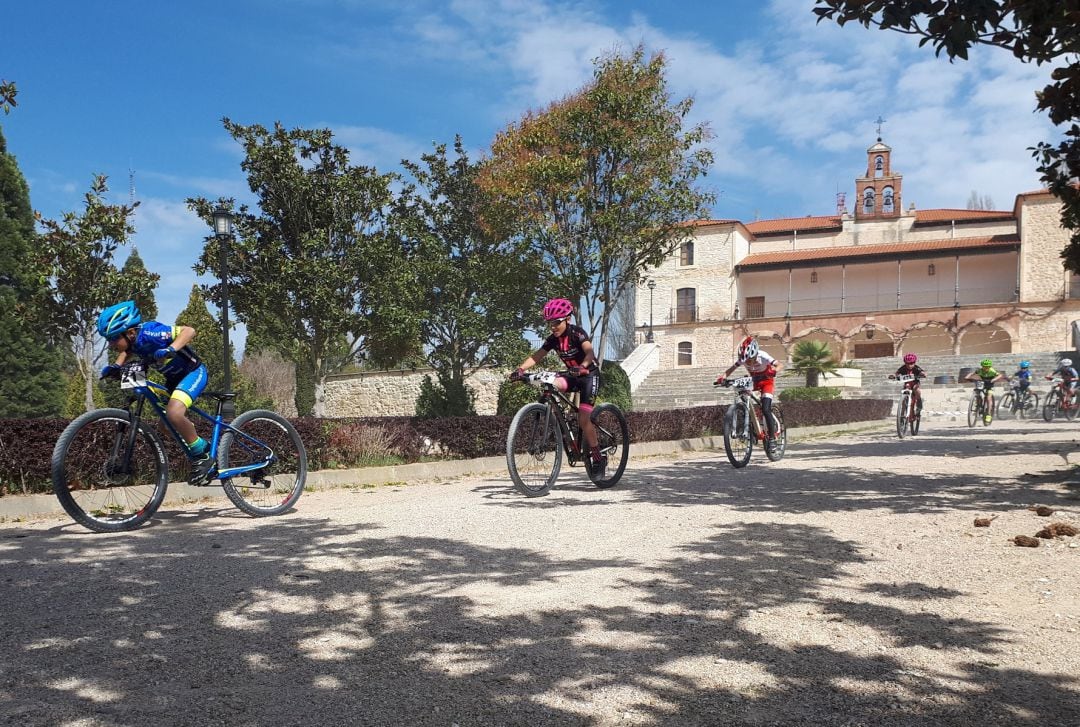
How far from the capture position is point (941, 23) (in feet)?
16.4

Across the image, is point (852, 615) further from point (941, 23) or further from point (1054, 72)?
point (1054, 72)

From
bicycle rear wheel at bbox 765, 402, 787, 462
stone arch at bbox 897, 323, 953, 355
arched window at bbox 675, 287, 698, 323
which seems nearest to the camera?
bicycle rear wheel at bbox 765, 402, 787, 462

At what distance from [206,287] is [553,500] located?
15.7 metres

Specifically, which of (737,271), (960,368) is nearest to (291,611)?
(960,368)

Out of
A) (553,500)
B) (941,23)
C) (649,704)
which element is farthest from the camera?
(553,500)

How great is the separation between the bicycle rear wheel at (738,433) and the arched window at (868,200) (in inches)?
1780

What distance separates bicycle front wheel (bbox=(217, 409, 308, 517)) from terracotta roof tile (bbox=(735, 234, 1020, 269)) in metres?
44.2

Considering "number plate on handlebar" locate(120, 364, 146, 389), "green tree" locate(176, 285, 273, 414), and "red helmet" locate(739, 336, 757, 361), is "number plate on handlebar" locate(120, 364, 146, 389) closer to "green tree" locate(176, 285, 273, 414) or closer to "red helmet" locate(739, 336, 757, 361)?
"red helmet" locate(739, 336, 757, 361)

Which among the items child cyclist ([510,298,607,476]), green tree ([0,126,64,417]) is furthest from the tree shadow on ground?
green tree ([0,126,64,417])

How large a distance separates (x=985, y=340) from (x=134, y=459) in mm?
47152

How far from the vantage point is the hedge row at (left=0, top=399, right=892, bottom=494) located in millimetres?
7031

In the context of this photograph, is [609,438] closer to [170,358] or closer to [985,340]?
[170,358]

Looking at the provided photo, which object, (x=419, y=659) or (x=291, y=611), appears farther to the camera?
(x=291, y=611)

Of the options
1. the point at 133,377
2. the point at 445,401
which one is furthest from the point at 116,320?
the point at 445,401
